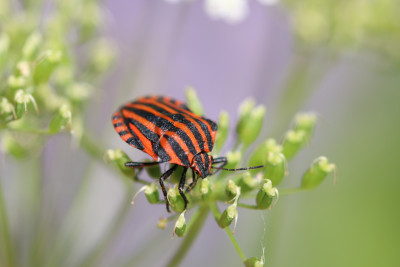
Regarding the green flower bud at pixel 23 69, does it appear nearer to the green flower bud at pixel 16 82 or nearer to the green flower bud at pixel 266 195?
the green flower bud at pixel 16 82

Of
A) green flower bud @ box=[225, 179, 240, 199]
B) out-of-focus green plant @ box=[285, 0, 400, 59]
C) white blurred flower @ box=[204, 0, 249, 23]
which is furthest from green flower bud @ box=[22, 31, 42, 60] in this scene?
out-of-focus green plant @ box=[285, 0, 400, 59]

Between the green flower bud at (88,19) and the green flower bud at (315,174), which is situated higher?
the green flower bud at (88,19)

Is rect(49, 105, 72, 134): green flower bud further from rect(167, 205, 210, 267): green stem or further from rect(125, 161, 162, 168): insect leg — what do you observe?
rect(167, 205, 210, 267): green stem

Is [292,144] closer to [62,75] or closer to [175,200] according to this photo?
[175,200]

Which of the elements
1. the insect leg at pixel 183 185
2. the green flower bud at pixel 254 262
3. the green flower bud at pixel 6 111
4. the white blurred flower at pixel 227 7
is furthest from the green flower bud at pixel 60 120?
the white blurred flower at pixel 227 7

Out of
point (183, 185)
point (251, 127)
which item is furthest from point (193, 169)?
point (251, 127)
